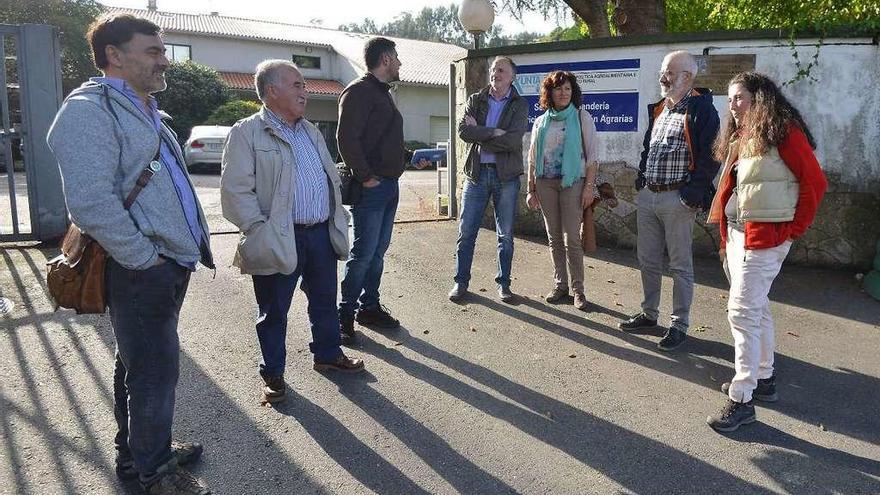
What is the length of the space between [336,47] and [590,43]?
27347 millimetres

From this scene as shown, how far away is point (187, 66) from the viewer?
2520cm

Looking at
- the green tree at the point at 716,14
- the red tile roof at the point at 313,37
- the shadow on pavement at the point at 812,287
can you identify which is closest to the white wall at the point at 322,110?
the red tile roof at the point at 313,37

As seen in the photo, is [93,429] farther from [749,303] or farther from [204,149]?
[204,149]

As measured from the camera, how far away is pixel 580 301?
5.60 m

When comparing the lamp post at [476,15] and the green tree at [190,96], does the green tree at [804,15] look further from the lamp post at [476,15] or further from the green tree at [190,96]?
the green tree at [190,96]

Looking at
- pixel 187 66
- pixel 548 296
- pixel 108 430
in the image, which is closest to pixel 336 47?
pixel 187 66

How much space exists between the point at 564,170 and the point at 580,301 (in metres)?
1.12

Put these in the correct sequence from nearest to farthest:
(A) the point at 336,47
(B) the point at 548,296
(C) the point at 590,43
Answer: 1. (B) the point at 548,296
2. (C) the point at 590,43
3. (A) the point at 336,47

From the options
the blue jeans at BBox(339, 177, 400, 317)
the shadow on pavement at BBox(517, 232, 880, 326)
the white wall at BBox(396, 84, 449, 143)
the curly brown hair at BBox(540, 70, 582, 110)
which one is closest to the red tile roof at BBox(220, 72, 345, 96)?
the white wall at BBox(396, 84, 449, 143)

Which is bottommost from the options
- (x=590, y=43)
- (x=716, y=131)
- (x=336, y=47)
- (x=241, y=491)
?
(x=241, y=491)

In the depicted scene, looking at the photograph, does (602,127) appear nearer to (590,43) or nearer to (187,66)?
(590,43)

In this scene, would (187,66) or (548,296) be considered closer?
(548,296)

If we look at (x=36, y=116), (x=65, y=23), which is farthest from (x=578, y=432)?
(x=65, y=23)

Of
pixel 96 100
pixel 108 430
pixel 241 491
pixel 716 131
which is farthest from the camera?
pixel 716 131
